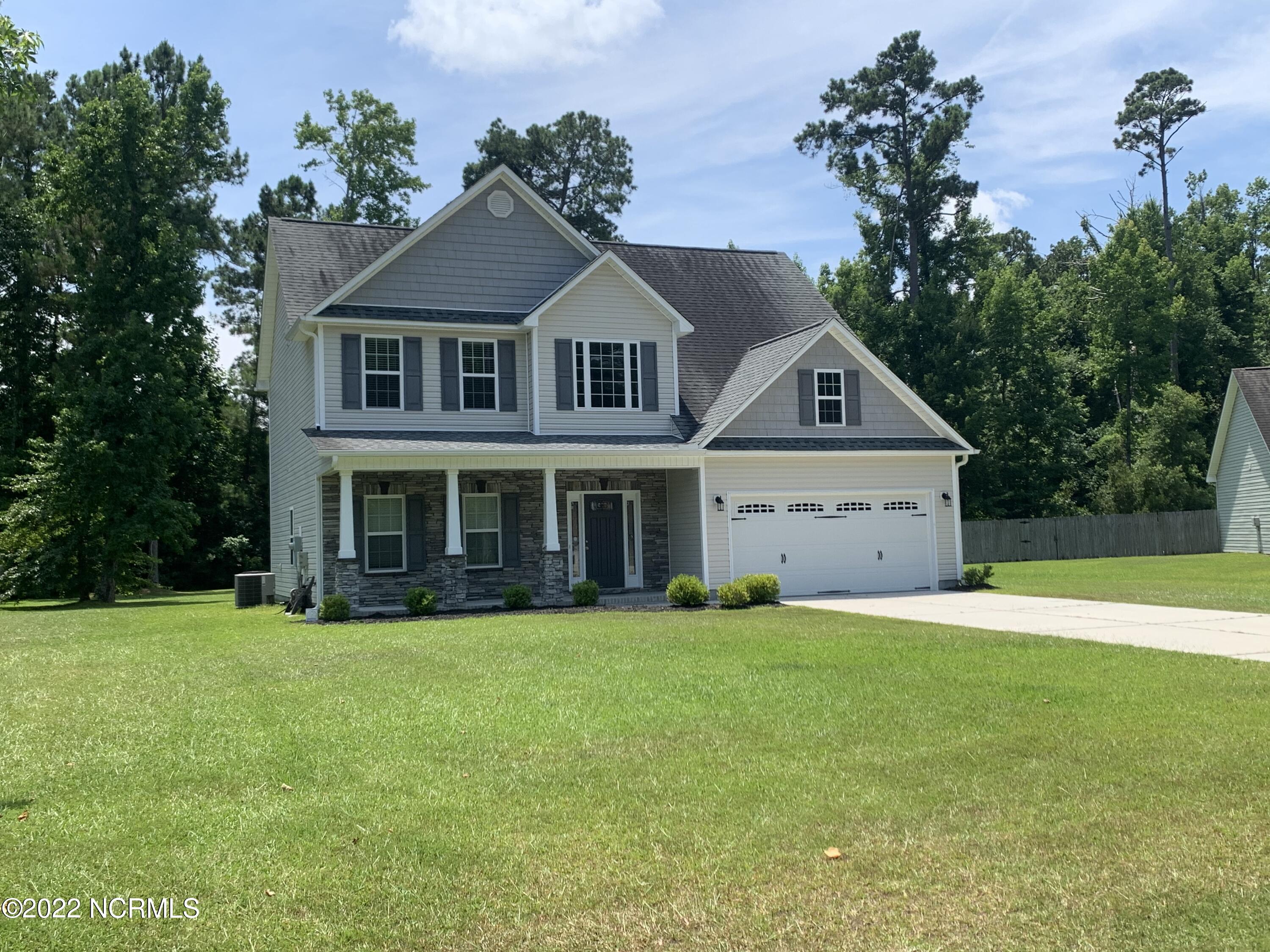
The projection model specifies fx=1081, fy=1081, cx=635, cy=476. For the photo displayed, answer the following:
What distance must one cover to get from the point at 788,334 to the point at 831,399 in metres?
2.12

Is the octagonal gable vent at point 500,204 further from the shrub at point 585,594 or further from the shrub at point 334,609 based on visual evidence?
the shrub at point 334,609

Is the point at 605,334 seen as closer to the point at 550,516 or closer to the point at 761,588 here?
the point at 550,516

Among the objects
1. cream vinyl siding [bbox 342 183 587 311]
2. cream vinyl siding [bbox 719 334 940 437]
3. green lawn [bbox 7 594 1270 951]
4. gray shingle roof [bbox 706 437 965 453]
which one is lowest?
green lawn [bbox 7 594 1270 951]

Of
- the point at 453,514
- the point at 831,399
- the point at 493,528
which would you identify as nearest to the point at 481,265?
the point at 493,528

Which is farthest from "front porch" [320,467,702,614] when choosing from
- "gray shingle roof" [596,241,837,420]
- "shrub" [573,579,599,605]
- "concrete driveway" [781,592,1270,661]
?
"concrete driveway" [781,592,1270,661]

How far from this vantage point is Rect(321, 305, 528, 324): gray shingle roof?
21.4 meters

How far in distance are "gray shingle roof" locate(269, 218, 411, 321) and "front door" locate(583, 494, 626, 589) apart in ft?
23.1

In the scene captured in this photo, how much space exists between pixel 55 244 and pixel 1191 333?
4677cm

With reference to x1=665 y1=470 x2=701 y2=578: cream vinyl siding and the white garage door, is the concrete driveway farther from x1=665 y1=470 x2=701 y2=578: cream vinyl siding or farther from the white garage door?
x1=665 y1=470 x2=701 y2=578: cream vinyl siding

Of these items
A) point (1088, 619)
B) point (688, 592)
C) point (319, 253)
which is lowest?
point (1088, 619)

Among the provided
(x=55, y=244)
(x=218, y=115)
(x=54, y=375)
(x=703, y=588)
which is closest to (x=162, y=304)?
(x=54, y=375)

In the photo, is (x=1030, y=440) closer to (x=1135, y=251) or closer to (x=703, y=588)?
(x=1135, y=251)

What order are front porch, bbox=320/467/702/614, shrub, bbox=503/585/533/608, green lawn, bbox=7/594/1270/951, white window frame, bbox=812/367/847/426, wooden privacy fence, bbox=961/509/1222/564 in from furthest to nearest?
wooden privacy fence, bbox=961/509/1222/564 → white window frame, bbox=812/367/847/426 → front porch, bbox=320/467/702/614 → shrub, bbox=503/585/533/608 → green lawn, bbox=7/594/1270/951

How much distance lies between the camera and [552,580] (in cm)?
2097
